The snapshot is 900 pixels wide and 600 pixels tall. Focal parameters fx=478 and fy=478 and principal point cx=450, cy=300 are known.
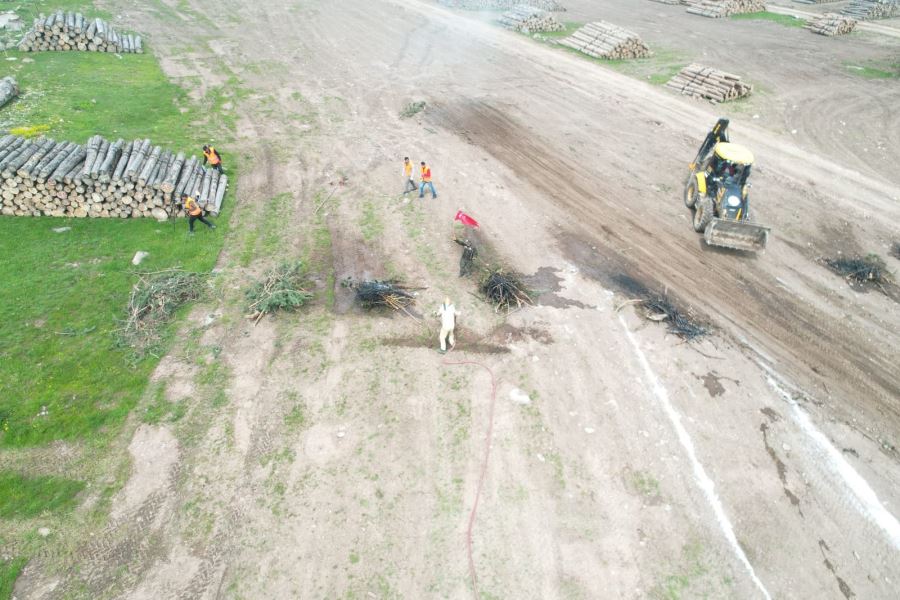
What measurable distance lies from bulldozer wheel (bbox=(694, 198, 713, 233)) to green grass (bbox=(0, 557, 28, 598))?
60.4 ft

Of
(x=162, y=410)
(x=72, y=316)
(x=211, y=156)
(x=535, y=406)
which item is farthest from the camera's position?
(x=211, y=156)

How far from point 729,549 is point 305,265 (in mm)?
12005

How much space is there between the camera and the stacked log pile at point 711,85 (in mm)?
25391

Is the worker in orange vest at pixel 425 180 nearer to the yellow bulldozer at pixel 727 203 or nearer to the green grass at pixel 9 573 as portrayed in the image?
the yellow bulldozer at pixel 727 203

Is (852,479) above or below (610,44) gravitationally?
below

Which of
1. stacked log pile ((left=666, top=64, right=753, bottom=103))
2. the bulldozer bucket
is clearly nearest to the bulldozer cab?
the bulldozer bucket

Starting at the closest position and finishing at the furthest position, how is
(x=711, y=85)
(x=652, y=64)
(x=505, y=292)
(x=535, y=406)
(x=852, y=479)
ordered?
(x=852, y=479)
(x=535, y=406)
(x=505, y=292)
(x=711, y=85)
(x=652, y=64)

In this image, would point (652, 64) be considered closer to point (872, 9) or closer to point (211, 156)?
point (872, 9)

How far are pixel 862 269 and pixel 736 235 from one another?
3585 mm

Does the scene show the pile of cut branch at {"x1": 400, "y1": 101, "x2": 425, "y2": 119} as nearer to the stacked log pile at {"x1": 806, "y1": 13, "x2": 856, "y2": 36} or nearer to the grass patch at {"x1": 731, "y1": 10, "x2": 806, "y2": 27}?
the grass patch at {"x1": 731, "y1": 10, "x2": 806, "y2": 27}

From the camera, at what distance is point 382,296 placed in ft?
41.4

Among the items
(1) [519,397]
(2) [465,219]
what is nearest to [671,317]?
(1) [519,397]

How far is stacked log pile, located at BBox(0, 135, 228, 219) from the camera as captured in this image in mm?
14656

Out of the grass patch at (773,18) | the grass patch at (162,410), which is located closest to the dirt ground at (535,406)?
the grass patch at (162,410)
